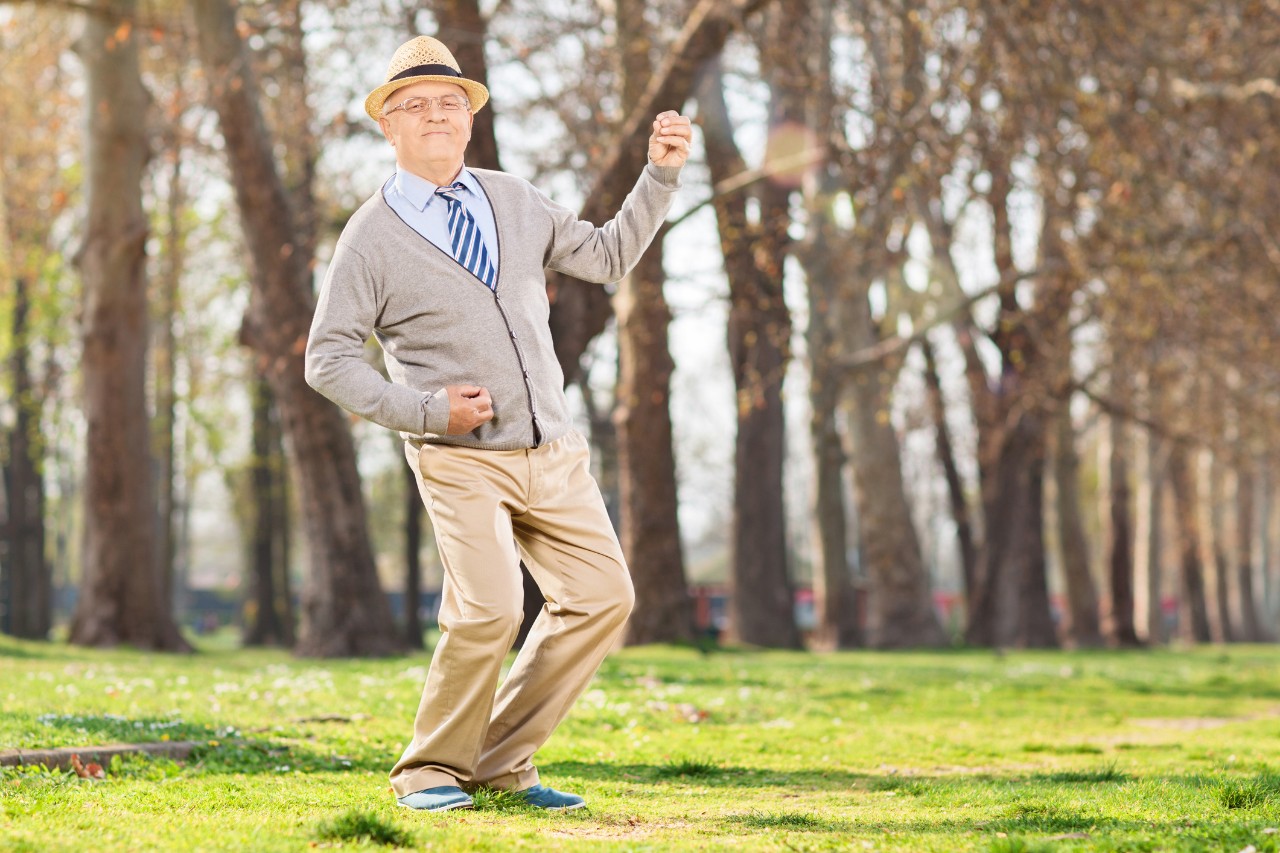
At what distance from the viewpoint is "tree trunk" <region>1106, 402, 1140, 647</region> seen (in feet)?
95.2

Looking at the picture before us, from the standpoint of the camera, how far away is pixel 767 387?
861 inches

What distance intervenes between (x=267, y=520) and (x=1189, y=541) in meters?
20.6

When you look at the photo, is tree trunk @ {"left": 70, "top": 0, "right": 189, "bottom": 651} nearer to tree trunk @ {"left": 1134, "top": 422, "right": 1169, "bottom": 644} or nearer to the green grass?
the green grass

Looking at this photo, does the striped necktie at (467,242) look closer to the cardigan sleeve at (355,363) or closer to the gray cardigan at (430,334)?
the gray cardigan at (430,334)

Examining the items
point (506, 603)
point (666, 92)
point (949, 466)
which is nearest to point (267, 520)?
point (949, 466)

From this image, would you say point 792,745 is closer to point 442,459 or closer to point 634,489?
point 442,459

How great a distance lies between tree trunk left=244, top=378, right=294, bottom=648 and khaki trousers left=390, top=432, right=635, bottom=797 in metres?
23.6

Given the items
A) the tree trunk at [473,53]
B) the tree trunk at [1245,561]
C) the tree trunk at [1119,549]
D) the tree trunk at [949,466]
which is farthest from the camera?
the tree trunk at [1245,561]

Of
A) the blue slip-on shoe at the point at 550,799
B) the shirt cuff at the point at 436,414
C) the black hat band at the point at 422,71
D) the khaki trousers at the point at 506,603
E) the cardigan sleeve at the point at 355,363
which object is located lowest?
the blue slip-on shoe at the point at 550,799

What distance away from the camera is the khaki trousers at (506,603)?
511 centimetres

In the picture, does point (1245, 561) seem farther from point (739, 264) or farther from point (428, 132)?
point (428, 132)

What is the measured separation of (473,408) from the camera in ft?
16.4

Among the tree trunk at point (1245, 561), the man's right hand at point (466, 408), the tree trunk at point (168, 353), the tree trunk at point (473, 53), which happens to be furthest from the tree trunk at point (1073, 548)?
the man's right hand at point (466, 408)

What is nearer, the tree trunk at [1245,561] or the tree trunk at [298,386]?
the tree trunk at [298,386]
